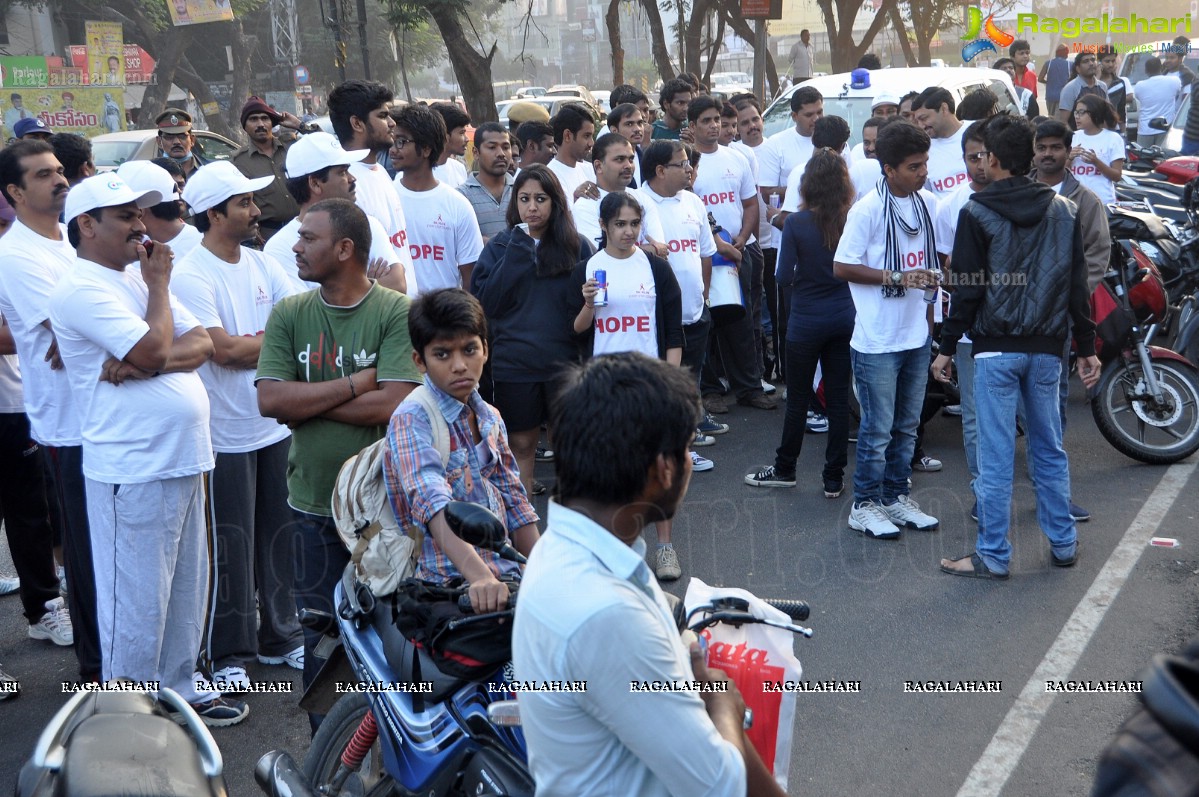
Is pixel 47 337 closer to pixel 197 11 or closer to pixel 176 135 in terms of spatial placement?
pixel 176 135

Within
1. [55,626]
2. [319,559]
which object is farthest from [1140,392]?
[55,626]

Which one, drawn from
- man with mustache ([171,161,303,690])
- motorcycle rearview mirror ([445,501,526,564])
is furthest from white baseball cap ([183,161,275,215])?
motorcycle rearview mirror ([445,501,526,564])

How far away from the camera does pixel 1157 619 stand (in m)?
4.84

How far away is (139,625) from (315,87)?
47.7 meters

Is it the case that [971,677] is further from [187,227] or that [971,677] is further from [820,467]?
[187,227]

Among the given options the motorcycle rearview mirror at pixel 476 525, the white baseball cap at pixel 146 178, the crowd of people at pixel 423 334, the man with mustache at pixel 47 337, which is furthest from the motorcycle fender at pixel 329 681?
the white baseball cap at pixel 146 178

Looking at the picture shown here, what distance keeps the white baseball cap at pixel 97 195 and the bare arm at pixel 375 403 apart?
3.32ft

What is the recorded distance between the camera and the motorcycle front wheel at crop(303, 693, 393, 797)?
3.40 metres

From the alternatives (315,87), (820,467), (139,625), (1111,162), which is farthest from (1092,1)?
(139,625)

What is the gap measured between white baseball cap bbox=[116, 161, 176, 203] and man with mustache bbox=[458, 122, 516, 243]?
3040mm

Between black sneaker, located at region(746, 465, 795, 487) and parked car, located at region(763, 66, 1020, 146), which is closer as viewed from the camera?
black sneaker, located at region(746, 465, 795, 487)

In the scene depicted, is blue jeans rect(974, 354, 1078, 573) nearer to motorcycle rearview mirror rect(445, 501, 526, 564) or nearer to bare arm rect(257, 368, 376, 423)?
bare arm rect(257, 368, 376, 423)

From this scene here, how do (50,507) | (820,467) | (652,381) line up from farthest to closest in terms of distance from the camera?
(820,467) → (50,507) → (652,381)

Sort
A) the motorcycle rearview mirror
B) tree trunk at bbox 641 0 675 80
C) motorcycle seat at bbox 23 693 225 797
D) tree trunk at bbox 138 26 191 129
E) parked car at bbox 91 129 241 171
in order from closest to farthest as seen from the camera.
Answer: motorcycle seat at bbox 23 693 225 797, the motorcycle rearview mirror, parked car at bbox 91 129 241 171, tree trunk at bbox 641 0 675 80, tree trunk at bbox 138 26 191 129
